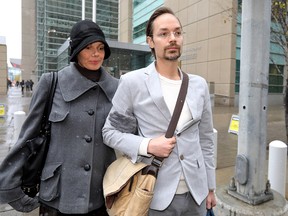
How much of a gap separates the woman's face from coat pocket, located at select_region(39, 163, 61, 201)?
0.74 metres

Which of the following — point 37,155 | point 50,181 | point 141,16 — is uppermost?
point 141,16

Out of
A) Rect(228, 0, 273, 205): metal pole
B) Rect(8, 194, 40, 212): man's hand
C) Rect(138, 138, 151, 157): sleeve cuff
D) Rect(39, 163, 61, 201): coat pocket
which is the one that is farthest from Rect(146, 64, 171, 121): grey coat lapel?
Rect(228, 0, 273, 205): metal pole

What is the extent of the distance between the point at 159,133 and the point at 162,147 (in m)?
0.16

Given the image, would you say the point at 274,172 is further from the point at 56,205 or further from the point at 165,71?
the point at 56,205

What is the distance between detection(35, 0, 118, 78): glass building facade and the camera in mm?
45094

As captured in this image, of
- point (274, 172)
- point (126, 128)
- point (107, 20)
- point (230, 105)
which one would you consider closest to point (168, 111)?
point (126, 128)

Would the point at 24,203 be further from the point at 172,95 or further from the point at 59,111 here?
the point at 172,95

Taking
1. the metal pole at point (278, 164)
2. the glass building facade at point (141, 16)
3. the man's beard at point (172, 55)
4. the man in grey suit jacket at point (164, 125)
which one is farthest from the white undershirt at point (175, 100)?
the glass building facade at point (141, 16)

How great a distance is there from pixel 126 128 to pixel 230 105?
64.8 feet

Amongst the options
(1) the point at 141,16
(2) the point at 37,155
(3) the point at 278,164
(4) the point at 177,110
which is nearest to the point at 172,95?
(4) the point at 177,110

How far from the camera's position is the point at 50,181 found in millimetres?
1863

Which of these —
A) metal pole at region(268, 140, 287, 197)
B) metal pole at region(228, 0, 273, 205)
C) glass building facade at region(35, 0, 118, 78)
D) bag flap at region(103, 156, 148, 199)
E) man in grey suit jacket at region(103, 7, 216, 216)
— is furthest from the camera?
glass building facade at region(35, 0, 118, 78)

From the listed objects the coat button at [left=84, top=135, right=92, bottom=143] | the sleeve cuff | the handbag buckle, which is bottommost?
the handbag buckle

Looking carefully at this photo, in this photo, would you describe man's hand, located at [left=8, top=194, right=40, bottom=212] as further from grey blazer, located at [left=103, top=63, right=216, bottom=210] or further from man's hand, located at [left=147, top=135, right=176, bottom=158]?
man's hand, located at [left=147, top=135, right=176, bottom=158]
